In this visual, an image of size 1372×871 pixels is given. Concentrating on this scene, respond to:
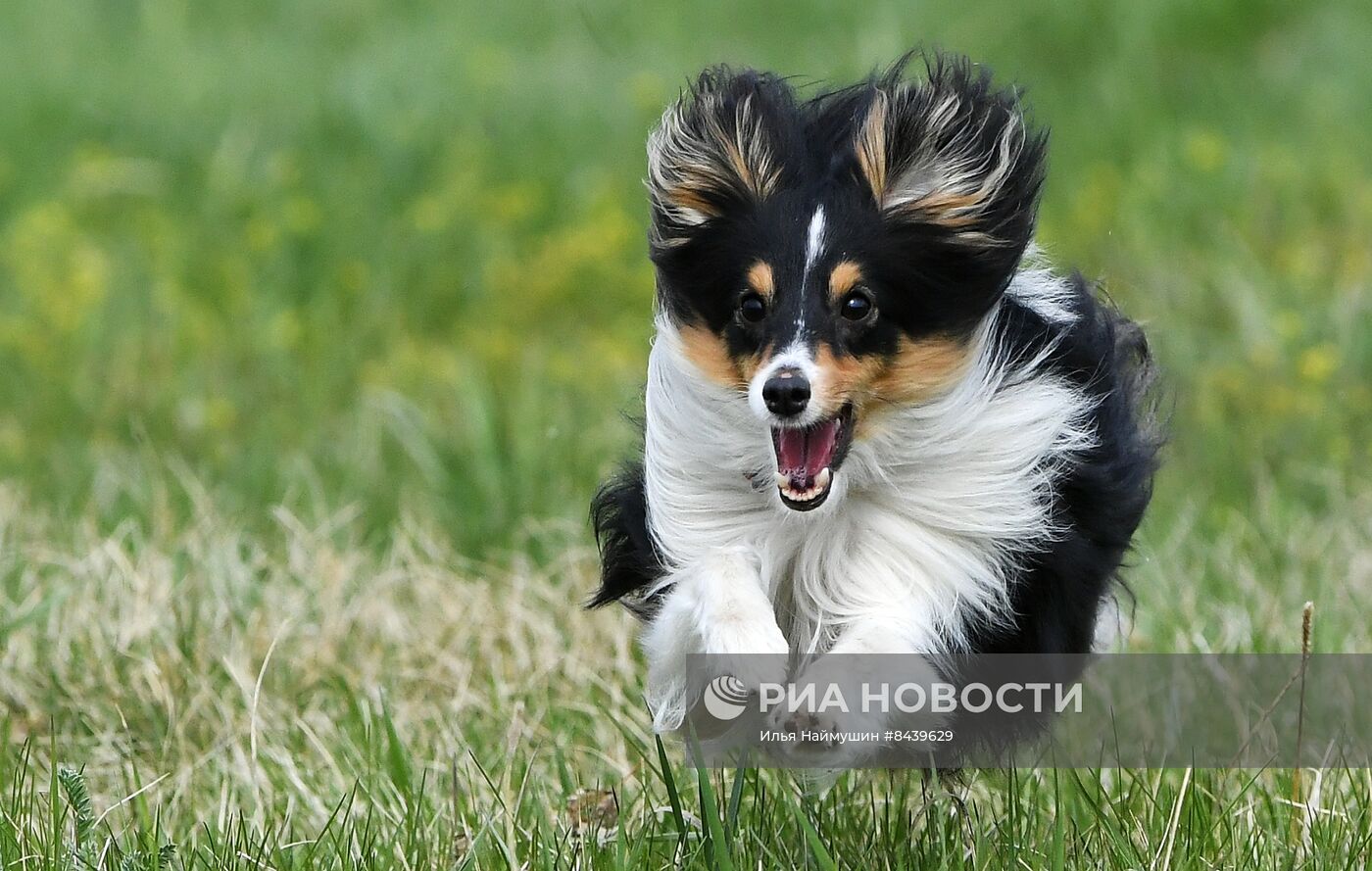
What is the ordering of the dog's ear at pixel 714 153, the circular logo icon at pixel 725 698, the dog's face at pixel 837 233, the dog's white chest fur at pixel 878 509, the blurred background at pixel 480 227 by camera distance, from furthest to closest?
1. the blurred background at pixel 480 227
2. the dog's ear at pixel 714 153
3. the dog's white chest fur at pixel 878 509
4. the dog's face at pixel 837 233
5. the circular logo icon at pixel 725 698

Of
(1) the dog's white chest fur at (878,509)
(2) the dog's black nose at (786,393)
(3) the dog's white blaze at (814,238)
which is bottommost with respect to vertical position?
(1) the dog's white chest fur at (878,509)

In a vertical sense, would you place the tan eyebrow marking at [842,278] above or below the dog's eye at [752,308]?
above

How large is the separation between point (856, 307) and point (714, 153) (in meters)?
0.52

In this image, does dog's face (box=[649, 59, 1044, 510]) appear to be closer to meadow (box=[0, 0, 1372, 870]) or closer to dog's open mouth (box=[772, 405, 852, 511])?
dog's open mouth (box=[772, 405, 852, 511])

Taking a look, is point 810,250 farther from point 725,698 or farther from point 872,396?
point 725,698

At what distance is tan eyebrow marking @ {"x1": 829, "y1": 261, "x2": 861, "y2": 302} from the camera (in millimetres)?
3861

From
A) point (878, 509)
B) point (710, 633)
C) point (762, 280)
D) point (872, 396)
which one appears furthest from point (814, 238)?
point (710, 633)

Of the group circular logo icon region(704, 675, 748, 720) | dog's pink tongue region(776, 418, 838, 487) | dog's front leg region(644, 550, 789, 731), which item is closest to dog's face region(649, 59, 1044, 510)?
dog's pink tongue region(776, 418, 838, 487)

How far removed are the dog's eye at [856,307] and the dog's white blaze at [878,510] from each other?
0.72 ft

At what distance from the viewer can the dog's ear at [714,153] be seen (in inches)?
162

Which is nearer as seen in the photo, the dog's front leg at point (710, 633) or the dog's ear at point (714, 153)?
the dog's front leg at point (710, 633)

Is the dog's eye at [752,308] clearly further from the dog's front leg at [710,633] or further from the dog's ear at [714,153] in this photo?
the dog's front leg at [710,633]

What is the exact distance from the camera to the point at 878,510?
4.08m

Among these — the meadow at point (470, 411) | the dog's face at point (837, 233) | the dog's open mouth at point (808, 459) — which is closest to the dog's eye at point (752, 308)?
the dog's face at point (837, 233)
